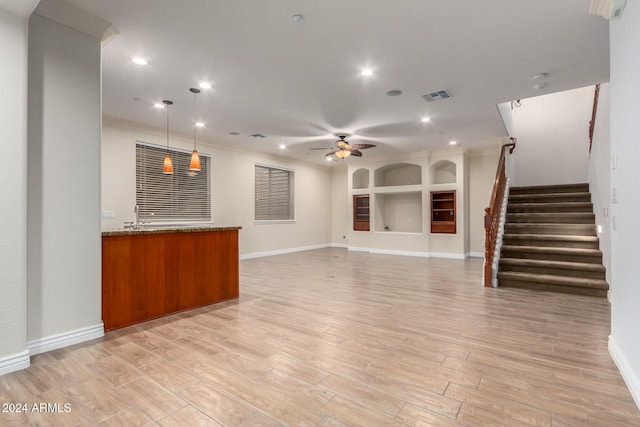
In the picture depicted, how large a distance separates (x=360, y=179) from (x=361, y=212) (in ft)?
4.14

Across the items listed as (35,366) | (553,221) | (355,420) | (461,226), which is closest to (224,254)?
(35,366)

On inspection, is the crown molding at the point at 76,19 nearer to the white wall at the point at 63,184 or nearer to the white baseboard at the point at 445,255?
the white wall at the point at 63,184

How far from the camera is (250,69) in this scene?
3.68m

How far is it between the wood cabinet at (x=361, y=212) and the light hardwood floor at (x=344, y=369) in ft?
19.0

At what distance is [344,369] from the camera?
2209 mm

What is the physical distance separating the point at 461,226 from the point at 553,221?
245cm

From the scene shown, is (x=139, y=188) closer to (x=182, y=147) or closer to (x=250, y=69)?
(x=182, y=147)

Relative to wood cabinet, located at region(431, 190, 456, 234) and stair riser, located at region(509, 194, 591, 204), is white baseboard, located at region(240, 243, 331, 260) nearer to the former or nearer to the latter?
wood cabinet, located at region(431, 190, 456, 234)

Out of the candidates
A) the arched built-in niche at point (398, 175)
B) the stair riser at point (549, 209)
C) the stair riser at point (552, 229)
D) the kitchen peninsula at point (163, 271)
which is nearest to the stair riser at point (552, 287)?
the stair riser at point (552, 229)

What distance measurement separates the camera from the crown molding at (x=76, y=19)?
249 cm

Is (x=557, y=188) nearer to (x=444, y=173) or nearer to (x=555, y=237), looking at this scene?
(x=555, y=237)

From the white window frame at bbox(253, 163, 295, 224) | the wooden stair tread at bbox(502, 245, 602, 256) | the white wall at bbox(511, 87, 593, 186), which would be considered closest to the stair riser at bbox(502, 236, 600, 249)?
the wooden stair tread at bbox(502, 245, 602, 256)

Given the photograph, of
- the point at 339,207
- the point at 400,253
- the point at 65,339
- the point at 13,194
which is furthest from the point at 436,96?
the point at 339,207

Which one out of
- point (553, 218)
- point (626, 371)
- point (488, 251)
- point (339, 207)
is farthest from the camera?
point (339, 207)
